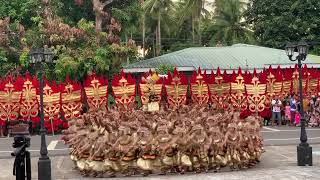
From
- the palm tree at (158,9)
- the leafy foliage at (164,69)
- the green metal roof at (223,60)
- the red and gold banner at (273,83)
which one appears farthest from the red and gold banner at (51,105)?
the palm tree at (158,9)

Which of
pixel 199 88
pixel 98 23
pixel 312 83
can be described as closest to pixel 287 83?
pixel 312 83

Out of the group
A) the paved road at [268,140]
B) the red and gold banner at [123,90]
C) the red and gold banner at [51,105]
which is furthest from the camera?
the red and gold banner at [123,90]

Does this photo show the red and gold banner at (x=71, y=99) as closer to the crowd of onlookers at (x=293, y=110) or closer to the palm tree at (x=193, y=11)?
the crowd of onlookers at (x=293, y=110)

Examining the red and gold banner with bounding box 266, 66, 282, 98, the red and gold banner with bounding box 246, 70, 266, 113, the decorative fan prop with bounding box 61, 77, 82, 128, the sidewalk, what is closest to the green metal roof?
the red and gold banner with bounding box 266, 66, 282, 98

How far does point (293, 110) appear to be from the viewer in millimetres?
25062

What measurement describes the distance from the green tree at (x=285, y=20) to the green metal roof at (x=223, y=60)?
5.26 meters

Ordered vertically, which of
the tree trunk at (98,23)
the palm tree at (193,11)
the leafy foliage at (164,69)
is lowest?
the leafy foliage at (164,69)

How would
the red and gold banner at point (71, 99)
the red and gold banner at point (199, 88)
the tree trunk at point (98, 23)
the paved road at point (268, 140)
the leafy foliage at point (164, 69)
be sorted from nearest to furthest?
the paved road at point (268, 140)
the red and gold banner at point (71, 99)
the red and gold banner at point (199, 88)
the leafy foliage at point (164, 69)
the tree trunk at point (98, 23)

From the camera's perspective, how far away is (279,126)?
25.5m

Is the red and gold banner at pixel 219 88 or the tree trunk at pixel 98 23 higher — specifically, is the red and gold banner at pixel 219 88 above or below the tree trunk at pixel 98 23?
below

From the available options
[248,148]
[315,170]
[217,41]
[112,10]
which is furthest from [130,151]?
[217,41]

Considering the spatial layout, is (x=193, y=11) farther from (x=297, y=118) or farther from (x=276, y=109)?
(x=297, y=118)

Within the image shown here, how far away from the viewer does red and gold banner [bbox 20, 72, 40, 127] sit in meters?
23.7

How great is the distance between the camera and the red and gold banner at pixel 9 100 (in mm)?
23734
